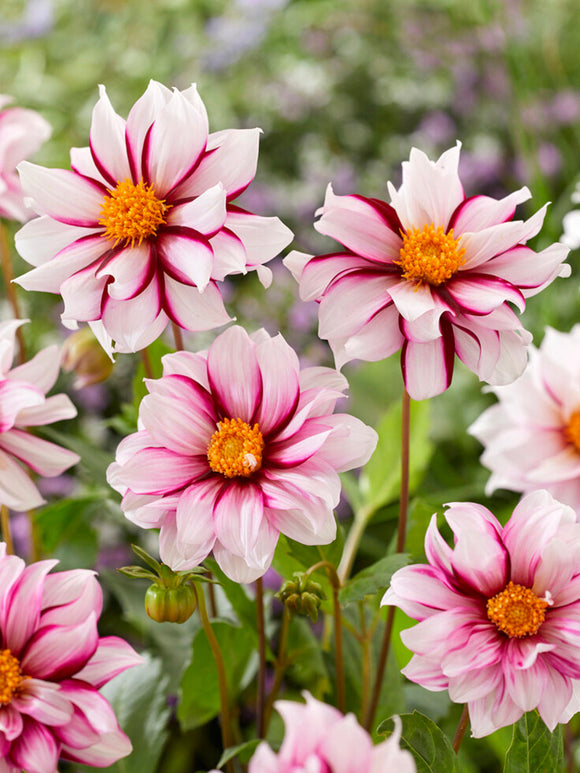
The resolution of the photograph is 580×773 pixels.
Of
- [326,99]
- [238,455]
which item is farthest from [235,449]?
[326,99]

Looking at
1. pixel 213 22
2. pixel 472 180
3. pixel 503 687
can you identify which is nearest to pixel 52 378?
pixel 503 687

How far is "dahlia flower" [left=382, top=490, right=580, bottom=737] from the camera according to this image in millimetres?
220

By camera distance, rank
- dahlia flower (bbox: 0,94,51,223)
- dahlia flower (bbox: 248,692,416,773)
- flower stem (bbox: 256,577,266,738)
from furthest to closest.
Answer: dahlia flower (bbox: 0,94,51,223)
flower stem (bbox: 256,577,266,738)
dahlia flower (bbox: 248,692,416,773)

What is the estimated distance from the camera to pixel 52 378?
11.4 inches

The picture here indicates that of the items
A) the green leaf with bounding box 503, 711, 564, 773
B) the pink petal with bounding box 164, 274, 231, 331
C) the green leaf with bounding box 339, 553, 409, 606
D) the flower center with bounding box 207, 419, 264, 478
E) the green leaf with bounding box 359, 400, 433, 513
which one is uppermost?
the pink petal with bounding box 164, 274, 231, 331

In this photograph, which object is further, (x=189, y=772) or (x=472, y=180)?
(x=472, y=180)

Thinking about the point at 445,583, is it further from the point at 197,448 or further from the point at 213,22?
the point at 213,22

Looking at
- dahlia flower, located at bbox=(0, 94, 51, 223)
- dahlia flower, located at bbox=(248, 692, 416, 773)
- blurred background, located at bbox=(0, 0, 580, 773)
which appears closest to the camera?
dahlia flower, located at bbox=(248, 692, 416, 773)

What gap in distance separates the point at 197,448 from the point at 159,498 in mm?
17

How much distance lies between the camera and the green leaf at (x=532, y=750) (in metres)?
0.24

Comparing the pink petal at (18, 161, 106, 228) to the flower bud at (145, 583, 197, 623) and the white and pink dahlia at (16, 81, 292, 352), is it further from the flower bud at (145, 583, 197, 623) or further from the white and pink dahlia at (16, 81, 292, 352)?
the flower bud at (145, 583, 197, 623)

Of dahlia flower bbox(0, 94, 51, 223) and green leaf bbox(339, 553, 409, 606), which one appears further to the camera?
dahlia flower bbox(0, 94, 51, 223)

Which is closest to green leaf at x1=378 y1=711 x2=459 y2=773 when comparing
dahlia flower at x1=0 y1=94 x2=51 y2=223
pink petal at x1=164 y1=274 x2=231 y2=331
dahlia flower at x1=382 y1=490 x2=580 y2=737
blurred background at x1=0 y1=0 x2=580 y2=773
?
dahlia flower at x1=382 y1=490 x2=580 y2=737

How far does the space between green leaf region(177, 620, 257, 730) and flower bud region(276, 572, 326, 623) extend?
0.07 metres
